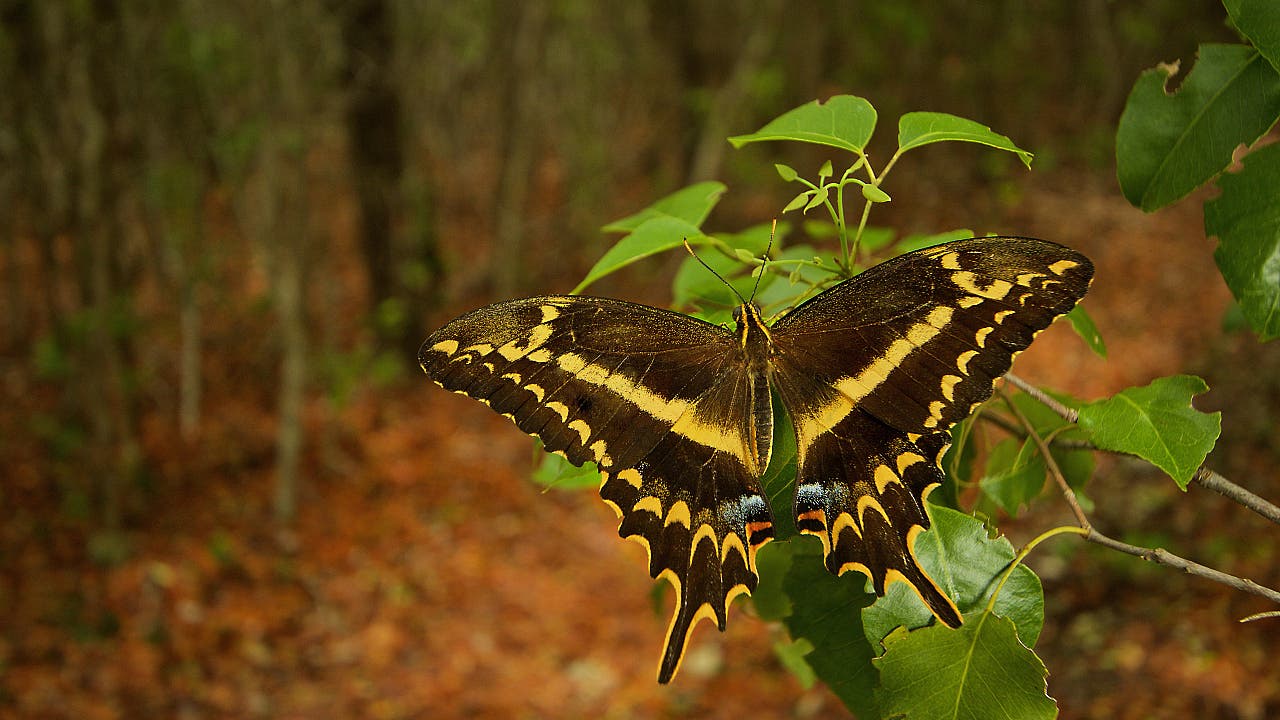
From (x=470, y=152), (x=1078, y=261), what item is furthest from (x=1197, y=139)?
(x=470, y=152)

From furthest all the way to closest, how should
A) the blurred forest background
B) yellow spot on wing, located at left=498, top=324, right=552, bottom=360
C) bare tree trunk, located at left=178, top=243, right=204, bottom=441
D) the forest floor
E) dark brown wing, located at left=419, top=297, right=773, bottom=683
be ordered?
bare tree trunk, located at left=178, top=243, right=204, bottom=441 → the blurred forest background → the forest floor → yellow spot on wing, located at left=498, top=324, right=552, bottom=360 → dark brown wing, located at left=419, top=297, right=773, bottom=683

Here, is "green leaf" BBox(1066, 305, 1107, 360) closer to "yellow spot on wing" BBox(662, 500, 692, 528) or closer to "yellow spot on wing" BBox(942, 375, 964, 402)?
"yellow spot on wing" BBox(942, 375, 964, 402)

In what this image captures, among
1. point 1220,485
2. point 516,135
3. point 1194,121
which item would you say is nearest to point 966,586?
point 1220,485

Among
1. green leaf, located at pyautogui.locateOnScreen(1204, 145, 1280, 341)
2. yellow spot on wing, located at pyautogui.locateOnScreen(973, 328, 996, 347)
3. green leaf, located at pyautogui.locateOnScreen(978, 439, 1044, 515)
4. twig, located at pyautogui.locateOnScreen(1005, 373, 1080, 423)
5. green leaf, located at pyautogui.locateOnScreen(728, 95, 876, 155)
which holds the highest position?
green leaf, located at pyautogui.locateOnScreen(728, 95, 876, 155)

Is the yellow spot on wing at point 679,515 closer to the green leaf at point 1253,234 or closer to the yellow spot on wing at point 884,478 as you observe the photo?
the yellow spot on wing at point 884,478

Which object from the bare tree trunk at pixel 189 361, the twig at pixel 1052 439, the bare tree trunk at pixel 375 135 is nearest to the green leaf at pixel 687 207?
the twig at pixel 1052 439

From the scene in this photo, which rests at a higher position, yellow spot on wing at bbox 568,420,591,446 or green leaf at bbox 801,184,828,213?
green leaf at bbox 801,184,828,213

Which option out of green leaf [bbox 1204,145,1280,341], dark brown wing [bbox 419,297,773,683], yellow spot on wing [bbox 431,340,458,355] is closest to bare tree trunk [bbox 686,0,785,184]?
dark brown wing [bbox 419,297,773,683]
